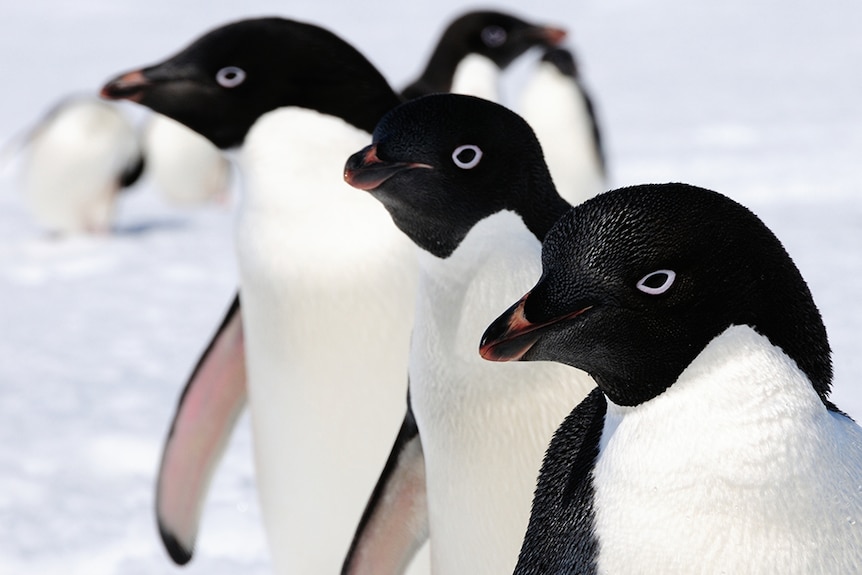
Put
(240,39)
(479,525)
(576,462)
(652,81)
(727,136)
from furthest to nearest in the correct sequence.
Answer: (652,81) → (727,136) → (240,39) → (479,525) → (576,462)

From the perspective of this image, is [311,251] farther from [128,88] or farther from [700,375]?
[700,375]

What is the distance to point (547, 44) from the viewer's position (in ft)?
15.4

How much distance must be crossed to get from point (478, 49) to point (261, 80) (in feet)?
8.56

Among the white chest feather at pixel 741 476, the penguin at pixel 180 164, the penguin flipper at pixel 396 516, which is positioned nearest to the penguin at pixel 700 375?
the white chest feather at pixel 741 476

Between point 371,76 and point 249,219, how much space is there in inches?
12.3

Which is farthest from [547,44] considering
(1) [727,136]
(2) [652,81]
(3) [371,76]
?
(2) [652,81]

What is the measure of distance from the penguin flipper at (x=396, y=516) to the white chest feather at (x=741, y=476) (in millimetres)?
597

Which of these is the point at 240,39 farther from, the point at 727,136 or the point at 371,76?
the point at 727,136

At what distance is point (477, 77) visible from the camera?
4531mm

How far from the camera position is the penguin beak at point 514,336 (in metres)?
1.18

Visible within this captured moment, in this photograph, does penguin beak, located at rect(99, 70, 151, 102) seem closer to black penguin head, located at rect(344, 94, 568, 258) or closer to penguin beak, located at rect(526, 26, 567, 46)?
black penguin head, located at rect(344, 94, 568, 258)

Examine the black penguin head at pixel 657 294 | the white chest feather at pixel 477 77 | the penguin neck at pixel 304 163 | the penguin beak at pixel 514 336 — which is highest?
the black penguin head at pixel 657 294

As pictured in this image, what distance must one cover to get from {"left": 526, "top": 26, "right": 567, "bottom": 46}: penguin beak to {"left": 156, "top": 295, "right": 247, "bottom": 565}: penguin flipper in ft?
8.13

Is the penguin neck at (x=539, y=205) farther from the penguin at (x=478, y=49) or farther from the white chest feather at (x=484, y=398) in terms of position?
the penguin at (x=478, y=49)
